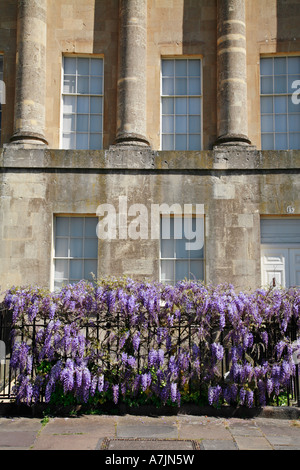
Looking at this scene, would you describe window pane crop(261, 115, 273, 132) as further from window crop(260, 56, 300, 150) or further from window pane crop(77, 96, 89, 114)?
window pane crop(77, 96, 89, 114)

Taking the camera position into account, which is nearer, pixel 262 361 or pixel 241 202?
pixel 262 361

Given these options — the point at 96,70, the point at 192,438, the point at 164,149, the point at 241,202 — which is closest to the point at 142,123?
the point at 164,149

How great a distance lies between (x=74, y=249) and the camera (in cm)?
1366

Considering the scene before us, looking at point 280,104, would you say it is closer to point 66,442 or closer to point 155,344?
point 155,344

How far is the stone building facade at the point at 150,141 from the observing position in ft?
44.3

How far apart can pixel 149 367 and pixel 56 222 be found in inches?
234

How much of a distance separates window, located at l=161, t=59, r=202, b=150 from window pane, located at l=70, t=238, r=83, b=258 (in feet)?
11.9

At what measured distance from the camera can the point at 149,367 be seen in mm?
9008

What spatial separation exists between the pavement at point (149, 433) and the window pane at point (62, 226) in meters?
5.89

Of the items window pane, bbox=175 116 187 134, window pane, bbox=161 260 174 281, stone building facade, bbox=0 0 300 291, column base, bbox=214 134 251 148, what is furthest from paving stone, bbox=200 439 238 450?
window pane, bbox=175 116 187 134

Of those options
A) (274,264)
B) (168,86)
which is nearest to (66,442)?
(274,264)

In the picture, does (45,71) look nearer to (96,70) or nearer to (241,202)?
(96,70)

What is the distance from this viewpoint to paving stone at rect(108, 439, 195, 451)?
707 cm

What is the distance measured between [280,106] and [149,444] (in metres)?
10.6
